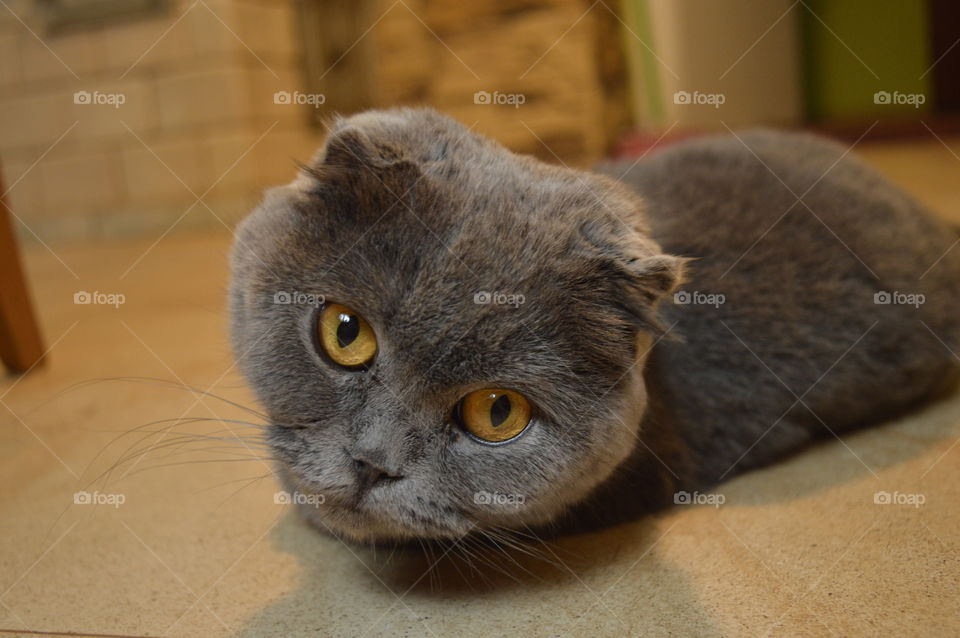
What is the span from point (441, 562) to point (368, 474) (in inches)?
10.7

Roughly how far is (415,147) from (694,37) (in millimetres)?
3097

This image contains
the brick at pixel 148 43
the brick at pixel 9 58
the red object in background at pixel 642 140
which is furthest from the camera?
the brick at pixel 9 58

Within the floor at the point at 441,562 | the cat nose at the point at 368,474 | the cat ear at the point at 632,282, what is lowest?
the floor at the point at 441,562

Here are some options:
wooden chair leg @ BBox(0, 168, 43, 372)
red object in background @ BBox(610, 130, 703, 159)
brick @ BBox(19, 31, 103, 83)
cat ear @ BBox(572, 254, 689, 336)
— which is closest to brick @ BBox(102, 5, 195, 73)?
brick @ BBox(19, 31, 103, 83)

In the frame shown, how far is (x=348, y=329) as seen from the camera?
40.6 inches

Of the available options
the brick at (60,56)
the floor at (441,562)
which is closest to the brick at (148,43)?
the brick at (60,56)

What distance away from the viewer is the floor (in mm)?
995

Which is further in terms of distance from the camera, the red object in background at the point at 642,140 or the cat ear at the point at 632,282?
the red object in background at the point at 642,140

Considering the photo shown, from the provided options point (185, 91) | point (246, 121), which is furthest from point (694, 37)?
point (185, 91)

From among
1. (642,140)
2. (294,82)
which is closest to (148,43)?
(294,82)

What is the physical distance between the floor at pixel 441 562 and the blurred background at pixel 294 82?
3.24 meters

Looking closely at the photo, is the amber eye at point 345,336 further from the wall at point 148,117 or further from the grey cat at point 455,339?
the wall at point 148,117

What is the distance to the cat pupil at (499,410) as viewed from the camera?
102cm

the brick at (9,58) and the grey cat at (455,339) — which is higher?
the brick at (9,58)
